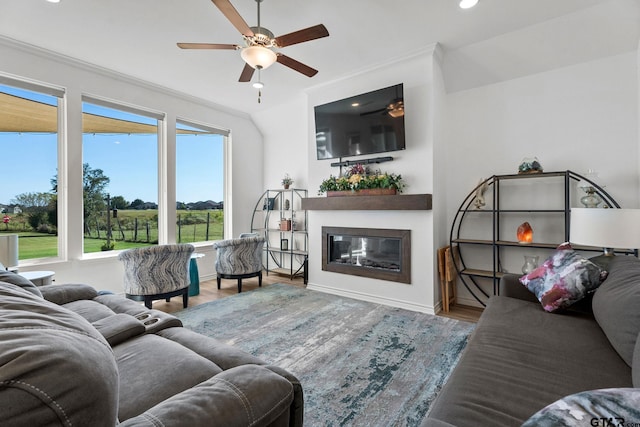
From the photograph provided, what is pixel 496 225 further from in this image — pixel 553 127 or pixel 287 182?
pixel 287 182

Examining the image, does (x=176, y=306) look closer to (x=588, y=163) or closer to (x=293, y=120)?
(x=293, y=120)

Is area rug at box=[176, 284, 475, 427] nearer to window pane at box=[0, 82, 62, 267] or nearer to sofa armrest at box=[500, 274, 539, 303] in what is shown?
sofa armrest at box=[500, 274, 539, 303]

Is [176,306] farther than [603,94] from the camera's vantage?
Yes

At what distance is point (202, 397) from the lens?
85 centimetres

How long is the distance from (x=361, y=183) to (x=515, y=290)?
2.05 m

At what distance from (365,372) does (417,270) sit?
5.31ft

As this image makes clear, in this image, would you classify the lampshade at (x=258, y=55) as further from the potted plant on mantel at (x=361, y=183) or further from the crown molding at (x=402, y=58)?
the potted plant on mantel at (x=361, y=183)

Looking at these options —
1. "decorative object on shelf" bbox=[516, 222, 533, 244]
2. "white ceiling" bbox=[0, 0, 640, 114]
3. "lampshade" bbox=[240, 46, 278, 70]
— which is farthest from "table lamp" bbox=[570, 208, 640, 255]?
"lampshade" bbox=[240, 46, 278, 70]

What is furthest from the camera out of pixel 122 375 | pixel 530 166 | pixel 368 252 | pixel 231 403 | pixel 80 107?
pixel 368 252

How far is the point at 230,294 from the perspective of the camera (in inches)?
162

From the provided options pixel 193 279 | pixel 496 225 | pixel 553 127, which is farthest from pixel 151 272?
pixel 553 127

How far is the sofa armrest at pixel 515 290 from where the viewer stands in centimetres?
221

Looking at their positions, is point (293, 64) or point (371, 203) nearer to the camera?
point (293, 64)

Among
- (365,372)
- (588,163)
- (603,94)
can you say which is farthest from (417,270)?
(603,94)
